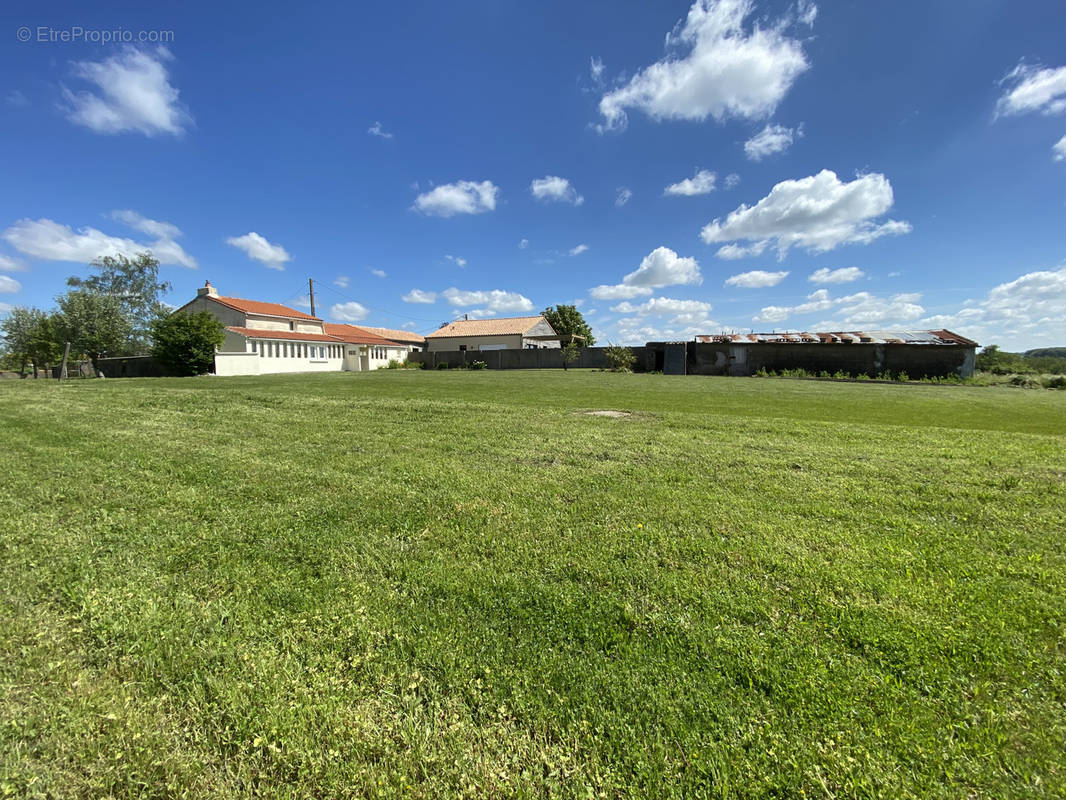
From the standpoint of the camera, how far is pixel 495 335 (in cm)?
4484

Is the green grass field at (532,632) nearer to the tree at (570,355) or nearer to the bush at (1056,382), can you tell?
the bush at (1056,382)

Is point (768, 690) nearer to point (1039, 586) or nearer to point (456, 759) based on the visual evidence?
point (456, 759)

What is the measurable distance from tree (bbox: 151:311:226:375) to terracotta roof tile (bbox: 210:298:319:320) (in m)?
5.22

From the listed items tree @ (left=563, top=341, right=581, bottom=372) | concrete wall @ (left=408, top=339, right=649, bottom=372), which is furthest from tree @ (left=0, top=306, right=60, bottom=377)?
tree @ (left=563, top=341, right=581, bottom=372)

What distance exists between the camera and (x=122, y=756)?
4.73 feet

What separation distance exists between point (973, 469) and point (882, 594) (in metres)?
3.71

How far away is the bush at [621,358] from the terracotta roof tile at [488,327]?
15.1m

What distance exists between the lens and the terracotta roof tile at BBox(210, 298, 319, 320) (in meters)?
31.7

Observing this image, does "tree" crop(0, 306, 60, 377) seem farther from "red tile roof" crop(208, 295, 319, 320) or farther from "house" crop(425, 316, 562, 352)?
"house" crop(425, 316, 562, 352)

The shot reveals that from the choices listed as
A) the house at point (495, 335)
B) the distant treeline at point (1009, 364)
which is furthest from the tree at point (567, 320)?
the distant treeline at point (1009, 364)

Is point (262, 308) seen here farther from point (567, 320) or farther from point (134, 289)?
point (567, 320)

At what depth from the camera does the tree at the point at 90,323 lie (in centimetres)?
3250

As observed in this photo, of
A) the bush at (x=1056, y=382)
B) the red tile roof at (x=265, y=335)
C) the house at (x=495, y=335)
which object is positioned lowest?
the bush at (x=1056, y=382)

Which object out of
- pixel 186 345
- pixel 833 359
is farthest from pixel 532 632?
pixel 186 345
